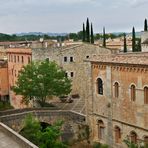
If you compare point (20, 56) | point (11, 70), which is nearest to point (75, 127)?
point (20, 56)

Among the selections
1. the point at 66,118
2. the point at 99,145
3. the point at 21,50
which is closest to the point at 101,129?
the point at 99,145

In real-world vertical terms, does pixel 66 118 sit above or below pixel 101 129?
above

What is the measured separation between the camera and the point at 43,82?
41594mm

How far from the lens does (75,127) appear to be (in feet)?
118

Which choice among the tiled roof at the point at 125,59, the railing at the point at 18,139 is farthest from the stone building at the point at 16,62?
the railing at the point at 18,139

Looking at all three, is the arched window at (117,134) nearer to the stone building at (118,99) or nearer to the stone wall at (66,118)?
the stone building at (118,99)

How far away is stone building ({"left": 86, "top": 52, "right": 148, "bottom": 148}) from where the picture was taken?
92.0ft

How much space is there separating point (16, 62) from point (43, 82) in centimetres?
1586

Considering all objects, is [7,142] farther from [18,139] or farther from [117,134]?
[117,134]

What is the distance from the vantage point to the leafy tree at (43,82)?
41531mm

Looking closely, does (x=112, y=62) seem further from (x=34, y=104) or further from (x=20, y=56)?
(x=20, y=56)

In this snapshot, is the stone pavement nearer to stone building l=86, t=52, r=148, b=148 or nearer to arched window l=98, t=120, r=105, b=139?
stone building l=86, t=52, r=148, b=148

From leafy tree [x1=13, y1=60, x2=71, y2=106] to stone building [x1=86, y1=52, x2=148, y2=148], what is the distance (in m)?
8.03

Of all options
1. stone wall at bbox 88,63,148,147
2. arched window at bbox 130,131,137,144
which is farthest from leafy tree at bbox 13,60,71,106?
arched window at bbox 130,131,137,144
